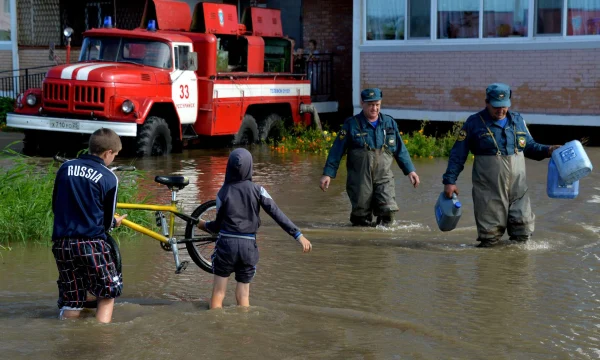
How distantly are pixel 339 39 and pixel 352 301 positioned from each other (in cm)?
1596

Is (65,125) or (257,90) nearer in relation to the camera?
(65,125)

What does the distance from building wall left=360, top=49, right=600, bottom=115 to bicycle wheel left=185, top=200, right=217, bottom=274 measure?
1090 cm

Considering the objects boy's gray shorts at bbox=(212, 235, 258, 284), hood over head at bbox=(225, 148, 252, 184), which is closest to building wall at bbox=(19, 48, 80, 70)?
hood over head at bbox=(225, 148, 252, 184)

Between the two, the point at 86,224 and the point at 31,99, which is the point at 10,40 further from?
the point at 86,224

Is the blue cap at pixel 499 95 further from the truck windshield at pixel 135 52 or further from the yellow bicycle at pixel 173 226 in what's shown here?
the truck windshield at pixel 135 52

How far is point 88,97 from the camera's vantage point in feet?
51.5

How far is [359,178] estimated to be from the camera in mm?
9766

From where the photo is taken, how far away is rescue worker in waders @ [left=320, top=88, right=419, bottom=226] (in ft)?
32.0

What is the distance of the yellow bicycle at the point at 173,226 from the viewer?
7004mm

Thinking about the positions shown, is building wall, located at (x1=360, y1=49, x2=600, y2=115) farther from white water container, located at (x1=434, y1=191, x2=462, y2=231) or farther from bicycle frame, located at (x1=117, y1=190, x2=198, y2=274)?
bicycle frame, located at (x1=117, y1=190, x2=198, y2=274)

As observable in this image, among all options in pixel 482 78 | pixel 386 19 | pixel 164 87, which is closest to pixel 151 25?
pixel 164 87

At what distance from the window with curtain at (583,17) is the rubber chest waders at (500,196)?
359 inches

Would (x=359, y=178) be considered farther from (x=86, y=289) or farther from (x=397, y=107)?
(x=397, y=107)

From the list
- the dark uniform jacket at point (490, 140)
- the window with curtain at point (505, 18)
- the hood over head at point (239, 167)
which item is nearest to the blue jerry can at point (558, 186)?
the dark uniform jacket at point (490, 140)
